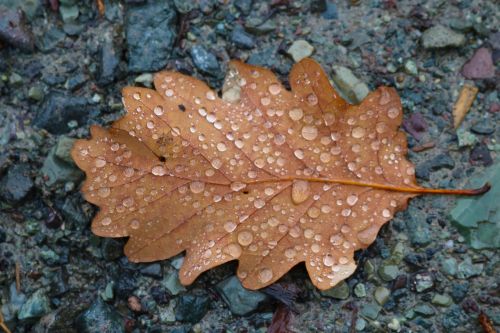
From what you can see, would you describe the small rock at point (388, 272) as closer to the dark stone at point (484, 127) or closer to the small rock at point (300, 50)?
the dark stone at point (484, 127)

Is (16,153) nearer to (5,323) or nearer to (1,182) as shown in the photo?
(1,182)

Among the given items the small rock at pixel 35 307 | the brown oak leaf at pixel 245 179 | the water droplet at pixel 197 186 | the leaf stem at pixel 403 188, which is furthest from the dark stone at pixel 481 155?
the small rock at pixel 35 307

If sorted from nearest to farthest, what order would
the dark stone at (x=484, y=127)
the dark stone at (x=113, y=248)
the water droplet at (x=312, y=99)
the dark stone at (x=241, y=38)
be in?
the water droplet at (x=312, y=99) < the dark stone at (x=113, y=248) < the dark stone at (x=484, y=127) < the dark stone at (x=241, y=38)

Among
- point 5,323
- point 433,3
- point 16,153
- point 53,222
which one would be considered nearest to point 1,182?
point 16,153

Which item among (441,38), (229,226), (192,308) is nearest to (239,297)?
(192,308)

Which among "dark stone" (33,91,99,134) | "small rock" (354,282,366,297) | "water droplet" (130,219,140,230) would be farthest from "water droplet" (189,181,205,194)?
"small rock" (354,282,366,297)

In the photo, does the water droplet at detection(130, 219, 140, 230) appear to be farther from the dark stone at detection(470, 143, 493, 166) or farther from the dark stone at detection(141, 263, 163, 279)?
the dark stone at detection(470, 143, 493, 166)
